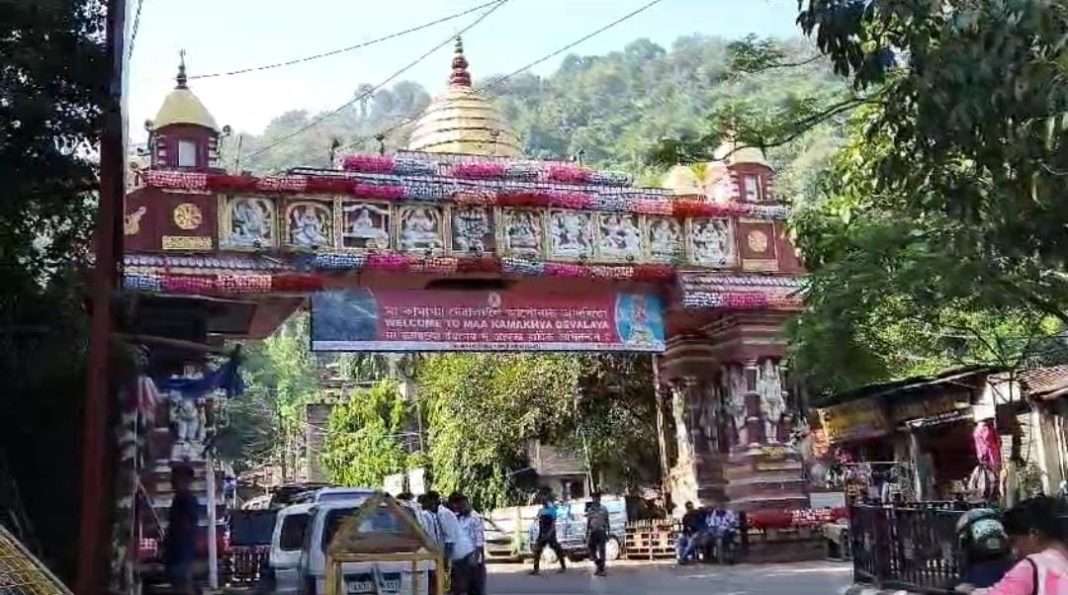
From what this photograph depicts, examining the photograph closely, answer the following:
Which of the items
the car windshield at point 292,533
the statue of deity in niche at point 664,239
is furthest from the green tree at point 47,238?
the statue of deity in niche at point 664,239

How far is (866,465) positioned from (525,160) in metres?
8.42

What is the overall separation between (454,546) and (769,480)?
34.3ft

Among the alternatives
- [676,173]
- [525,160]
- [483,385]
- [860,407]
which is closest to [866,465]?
[860,407]

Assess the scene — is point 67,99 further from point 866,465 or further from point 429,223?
point 866,465

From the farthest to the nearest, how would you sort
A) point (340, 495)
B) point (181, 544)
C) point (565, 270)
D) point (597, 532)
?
point (565, 270) → point (597, 532) → point (340, 495) → point (181, 544)

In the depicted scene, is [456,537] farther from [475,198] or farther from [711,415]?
[711,415]

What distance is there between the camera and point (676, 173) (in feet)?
73.9

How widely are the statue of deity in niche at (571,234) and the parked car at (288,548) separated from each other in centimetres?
856

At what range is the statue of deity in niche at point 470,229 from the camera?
64.6 ft

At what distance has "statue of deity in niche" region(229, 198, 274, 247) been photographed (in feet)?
61.1

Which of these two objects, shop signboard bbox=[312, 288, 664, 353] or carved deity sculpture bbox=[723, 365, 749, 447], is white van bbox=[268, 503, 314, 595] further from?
carved deity sculpture bbox=[723, 365, 749, 447]

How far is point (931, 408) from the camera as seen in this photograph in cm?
2023

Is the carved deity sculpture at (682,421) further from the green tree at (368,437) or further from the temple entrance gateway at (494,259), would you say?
the green tree at (368,437)

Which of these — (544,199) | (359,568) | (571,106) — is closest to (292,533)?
(359,568)
